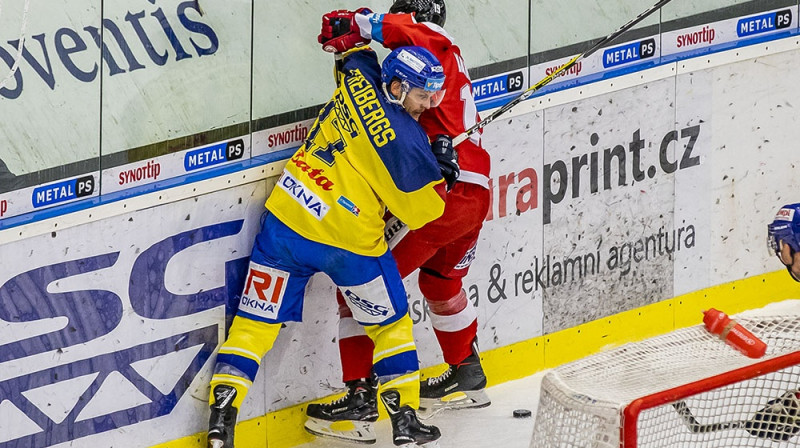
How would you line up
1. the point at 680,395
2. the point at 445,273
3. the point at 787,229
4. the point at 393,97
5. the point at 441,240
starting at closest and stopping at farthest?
the point at 680,395 < the point at 787,229 < the point at 393,97 < the point at 441,240 < the point at 445,273

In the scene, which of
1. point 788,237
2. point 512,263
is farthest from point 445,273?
point 788,237

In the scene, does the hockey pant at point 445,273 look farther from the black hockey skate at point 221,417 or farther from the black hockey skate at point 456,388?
the black hockey skate at point 221,417

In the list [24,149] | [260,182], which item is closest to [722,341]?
[260,182]

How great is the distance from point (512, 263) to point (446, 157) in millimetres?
1171

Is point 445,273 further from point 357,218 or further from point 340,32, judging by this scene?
point 340,32

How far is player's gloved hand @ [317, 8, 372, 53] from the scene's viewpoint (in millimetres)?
5293

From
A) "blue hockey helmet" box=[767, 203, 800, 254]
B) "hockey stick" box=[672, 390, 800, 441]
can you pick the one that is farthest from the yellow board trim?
"blue hockey helmet" box=[767, 203, 800, 254]

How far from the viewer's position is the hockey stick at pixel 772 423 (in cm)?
440

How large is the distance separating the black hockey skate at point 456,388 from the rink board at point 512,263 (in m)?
0.15

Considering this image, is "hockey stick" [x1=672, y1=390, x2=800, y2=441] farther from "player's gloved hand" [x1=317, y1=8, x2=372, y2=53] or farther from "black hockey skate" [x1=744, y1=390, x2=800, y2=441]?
"player's gloved hand" [x1=317, y1=8, x2=372, y2=53]

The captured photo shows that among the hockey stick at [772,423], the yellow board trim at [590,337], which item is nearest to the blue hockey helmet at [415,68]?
the yellow board trim at [590,337]

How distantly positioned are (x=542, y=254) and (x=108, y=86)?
81.7 inches

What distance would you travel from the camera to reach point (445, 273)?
227 inches

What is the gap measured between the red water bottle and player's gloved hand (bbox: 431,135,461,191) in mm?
1055
